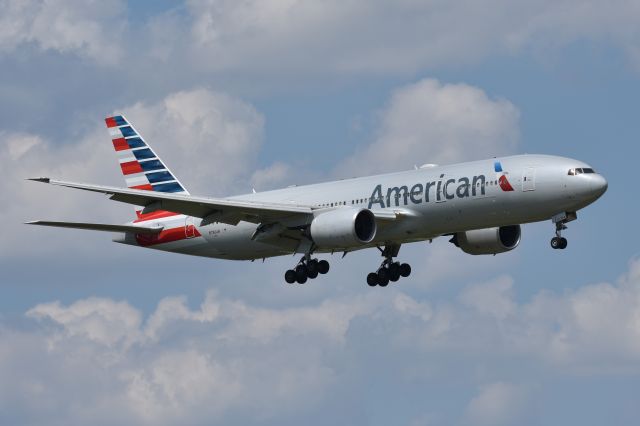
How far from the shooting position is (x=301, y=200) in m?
74.9

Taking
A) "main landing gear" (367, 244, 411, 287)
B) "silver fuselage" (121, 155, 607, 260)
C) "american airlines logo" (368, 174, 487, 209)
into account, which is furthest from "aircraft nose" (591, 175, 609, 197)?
"main landing gear" (367, 244, 411, 287)

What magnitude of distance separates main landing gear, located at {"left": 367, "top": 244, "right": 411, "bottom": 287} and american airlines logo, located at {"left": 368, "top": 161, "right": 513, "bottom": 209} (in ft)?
20.1

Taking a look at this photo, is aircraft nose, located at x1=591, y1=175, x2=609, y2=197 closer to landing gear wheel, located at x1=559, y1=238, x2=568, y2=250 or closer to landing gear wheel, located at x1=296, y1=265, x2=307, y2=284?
landing gear wheel, located at x1=559, y1=238, x2=568, y2=250

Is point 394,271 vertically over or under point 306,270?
over

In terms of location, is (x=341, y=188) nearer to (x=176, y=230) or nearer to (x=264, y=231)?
(x=264, y=231)

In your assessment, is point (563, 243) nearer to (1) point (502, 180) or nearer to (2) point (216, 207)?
(1) point (502, 180)

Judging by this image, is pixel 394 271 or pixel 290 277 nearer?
pixel 290 277

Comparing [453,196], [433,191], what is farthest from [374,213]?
[453,196]

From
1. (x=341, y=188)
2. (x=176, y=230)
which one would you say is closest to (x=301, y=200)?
(x=341, y=188)

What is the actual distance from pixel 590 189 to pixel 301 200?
1533 cm

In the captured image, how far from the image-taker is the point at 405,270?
77.6 m

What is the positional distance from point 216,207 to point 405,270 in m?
11.5

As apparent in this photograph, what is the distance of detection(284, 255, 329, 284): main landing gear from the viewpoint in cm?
7338

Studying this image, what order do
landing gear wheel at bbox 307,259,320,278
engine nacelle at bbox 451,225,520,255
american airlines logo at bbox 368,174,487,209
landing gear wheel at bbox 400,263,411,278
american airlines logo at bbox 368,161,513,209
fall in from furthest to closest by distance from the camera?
landing gear wheel at bbox 400,263,411,278 < engine nacelle at bbox 451,225,520,255 < landing gear wheel at bbox 307,259,320,278 < american airlines logo at bbox 368,174,487,209 < american airlines logo at bbox 368,161,513,209
